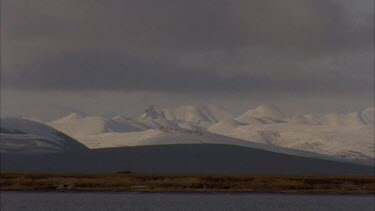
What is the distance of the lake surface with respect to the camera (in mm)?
113875

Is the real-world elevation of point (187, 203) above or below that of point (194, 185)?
below

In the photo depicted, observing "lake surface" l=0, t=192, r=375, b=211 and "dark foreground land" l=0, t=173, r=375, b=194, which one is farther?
"dark foreground land" l=0, t=173, r=375, b=194

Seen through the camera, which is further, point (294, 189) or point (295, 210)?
point (294, 189)

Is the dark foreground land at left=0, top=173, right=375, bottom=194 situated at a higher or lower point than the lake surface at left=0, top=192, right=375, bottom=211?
higher

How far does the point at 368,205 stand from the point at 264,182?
196ft

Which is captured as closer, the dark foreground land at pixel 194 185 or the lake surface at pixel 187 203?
the lake surface at pixel 187 203

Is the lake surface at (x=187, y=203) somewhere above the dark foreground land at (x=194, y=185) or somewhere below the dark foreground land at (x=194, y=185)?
below

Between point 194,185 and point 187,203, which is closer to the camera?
point 187,203

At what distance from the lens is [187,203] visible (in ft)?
412

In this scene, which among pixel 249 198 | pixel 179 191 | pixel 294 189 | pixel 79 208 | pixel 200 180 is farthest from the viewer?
pixel 200 180

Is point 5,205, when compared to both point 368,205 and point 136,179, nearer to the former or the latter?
point 368,205

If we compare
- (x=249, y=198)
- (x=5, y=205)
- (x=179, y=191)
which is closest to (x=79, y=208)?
(x=5, y=205)

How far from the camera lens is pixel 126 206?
116m

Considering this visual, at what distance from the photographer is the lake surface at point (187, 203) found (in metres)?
114
